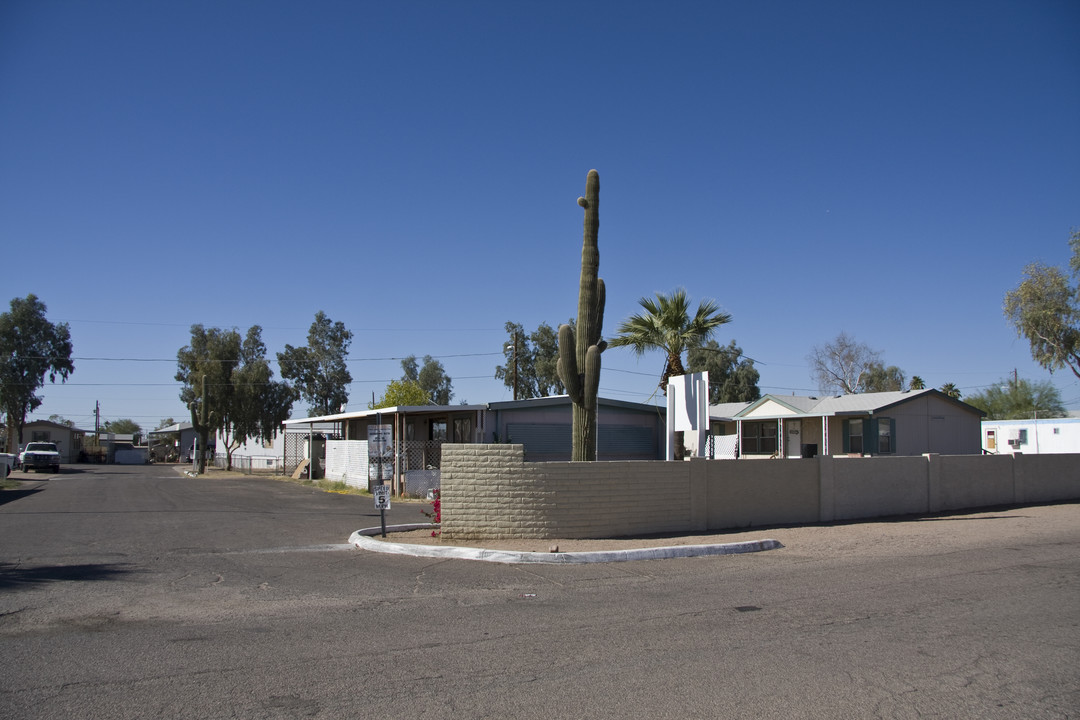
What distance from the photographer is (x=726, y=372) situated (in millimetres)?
67438

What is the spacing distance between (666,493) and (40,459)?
46.4m

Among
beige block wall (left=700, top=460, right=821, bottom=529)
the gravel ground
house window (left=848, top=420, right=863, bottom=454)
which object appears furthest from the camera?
house window (left=848, top=420, right=863, bottom=454)

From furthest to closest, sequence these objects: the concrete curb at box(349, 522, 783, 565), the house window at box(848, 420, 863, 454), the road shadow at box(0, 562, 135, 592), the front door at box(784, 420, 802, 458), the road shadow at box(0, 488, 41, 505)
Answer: the front door at box(784, 420, 802, 458) → the house window at box(848, 420, 863, 454) → the road shadow at box(0, 488, 41, 505) → the concrete curb at box(349, 522, 783, 565) → the road shadow at box(0, 562, 135, 592)

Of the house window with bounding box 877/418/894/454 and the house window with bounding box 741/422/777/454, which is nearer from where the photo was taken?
the house window with bounding box 877/418/894/454

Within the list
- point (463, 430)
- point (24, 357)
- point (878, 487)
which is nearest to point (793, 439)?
point (878, 487)

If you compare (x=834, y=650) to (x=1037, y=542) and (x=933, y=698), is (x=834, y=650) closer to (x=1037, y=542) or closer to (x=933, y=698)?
(x=933, y=698)

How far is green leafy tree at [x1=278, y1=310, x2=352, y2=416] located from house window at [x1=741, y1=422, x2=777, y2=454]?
41.4 metres

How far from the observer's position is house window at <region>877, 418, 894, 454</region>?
2753 cm

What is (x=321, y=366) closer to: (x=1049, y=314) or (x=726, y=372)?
(x=726, y=372)

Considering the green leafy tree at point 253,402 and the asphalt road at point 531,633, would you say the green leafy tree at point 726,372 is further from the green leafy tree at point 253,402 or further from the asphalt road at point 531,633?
the asphalt road at point 531,633

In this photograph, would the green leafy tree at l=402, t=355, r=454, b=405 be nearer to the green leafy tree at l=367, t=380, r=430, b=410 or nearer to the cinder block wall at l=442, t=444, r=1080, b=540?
the green leafy tree at l=367, t=380, r=430, b=410

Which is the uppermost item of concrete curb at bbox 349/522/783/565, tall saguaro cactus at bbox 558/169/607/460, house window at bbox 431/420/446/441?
tall saguaro cactus at bbox 558/169/607/460

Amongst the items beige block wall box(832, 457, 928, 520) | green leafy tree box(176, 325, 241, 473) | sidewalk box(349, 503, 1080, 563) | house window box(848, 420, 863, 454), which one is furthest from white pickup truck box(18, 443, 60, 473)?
beige block wall box(832, 457, 928, 520)

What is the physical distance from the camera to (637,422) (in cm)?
2811
